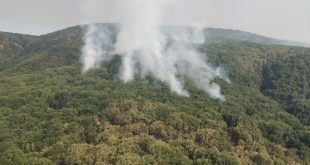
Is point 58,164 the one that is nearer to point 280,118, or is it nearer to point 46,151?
point 46,151

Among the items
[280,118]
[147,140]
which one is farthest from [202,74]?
[147,140]

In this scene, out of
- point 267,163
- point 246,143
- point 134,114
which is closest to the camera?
point 267,163

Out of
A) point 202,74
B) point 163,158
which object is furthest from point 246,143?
point 202,74

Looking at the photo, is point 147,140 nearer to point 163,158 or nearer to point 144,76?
point 163,158

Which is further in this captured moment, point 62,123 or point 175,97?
point 175,97

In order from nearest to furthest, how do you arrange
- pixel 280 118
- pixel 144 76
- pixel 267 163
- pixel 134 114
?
pixel 267 163, pixel 134 114, pixel 280 118, pixel 144 76

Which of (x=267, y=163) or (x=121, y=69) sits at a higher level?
(x=121, y=69)
